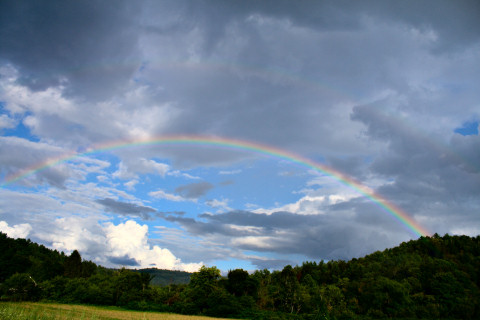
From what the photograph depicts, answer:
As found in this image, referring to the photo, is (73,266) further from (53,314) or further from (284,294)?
(53,314)

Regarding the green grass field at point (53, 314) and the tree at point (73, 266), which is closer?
the green grass field at point (53, 314)

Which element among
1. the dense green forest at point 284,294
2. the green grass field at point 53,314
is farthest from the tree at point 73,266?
the green grass field at point 53,314

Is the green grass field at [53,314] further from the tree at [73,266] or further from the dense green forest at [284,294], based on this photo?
the tree at [73,266]

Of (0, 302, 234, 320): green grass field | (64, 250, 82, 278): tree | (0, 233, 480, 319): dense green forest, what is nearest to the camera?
(0, 302, 234, 320): green grass field

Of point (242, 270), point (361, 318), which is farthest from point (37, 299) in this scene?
point (361, 318)

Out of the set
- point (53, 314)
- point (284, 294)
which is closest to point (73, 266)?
point (284, 294)

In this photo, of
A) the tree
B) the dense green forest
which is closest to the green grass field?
the dense green forest

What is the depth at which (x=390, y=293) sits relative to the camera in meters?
81.0

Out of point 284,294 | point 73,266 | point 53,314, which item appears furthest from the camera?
point 73,266

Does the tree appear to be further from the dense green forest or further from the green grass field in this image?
the green grass field

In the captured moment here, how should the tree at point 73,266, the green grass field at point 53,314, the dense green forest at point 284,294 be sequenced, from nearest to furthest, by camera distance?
the green grass field at point 53,314, the dense green forest at point 284,294, the tree at point 73,266


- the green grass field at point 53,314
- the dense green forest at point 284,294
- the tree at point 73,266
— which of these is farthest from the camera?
the tree at point 73,266

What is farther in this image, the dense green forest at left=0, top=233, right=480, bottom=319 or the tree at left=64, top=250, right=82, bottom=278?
the tree at left=64, top=250, right=82, bottom=278

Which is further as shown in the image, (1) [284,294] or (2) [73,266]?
(2) [73,266]
